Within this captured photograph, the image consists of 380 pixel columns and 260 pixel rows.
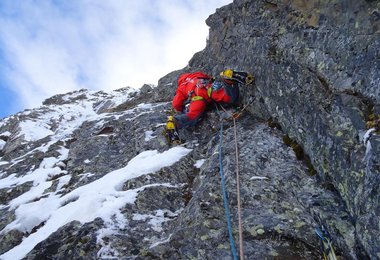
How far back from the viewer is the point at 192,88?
10938 mm

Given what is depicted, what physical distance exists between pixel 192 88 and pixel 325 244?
702 centimetres

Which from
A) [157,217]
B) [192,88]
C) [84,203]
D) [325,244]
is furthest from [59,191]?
[325,244]

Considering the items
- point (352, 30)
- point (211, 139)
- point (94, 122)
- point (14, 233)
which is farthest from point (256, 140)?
point (94, 122)

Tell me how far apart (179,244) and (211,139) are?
13.7ft

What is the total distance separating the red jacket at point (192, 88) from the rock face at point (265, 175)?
0.81 meters

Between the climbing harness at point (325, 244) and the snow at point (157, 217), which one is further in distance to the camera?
the snow at point (157, 217)

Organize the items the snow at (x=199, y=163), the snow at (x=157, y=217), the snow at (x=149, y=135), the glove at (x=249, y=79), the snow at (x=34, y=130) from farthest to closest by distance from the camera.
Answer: the snow at (x=34, y=130) → the snow at (x=149, y=135) → the glove at (x=249, y=79) → the snow at (x=199, y=163) → the snow at (x=157, y=217)

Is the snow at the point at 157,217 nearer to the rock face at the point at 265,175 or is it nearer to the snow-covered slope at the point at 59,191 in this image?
the rock face at the point at 265,175

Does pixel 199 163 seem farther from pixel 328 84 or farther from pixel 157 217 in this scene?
pixel 328 84

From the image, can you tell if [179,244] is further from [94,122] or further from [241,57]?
[94,122]

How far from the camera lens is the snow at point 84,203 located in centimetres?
692

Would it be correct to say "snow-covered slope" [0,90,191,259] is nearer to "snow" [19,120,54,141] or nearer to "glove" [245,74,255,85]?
"glove" [245,74,255,85]

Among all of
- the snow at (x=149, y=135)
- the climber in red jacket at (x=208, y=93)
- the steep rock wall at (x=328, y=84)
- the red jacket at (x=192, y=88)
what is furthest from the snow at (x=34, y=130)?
the steep rock wall at (x=328, y=84)

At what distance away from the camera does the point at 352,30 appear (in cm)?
580
